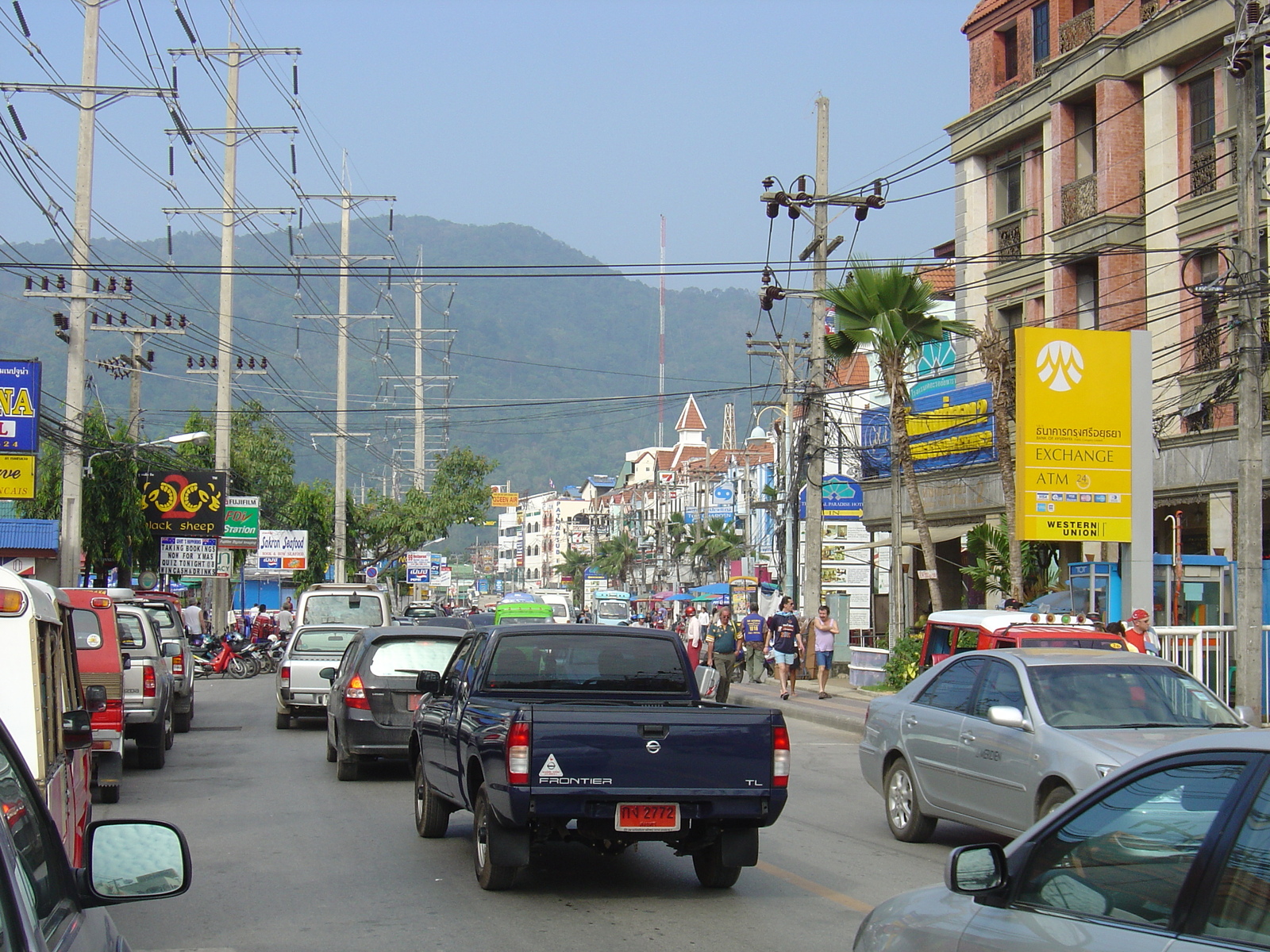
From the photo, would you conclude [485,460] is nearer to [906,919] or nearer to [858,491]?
[858,491]

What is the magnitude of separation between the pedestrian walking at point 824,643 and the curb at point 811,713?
0.97 meters

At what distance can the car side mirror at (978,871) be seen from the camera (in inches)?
156

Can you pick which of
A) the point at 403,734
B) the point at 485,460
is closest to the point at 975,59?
the point at 403,734

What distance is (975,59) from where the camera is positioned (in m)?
33.2

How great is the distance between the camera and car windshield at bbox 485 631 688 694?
9.98 m

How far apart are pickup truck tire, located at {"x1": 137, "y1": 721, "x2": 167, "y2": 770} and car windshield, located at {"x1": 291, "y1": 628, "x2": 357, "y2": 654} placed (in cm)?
446

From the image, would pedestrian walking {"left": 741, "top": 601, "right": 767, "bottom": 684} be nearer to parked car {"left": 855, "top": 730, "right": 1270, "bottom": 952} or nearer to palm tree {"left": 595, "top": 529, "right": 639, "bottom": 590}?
parked car {"left": 855, "top": 730, "right": 1270, "bottom": 952}

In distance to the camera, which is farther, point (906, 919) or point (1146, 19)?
point (1146, 19)

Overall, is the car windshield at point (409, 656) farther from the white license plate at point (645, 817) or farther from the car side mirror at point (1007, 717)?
the car side mirror at point (1007, 717)

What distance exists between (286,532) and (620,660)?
46.2 m

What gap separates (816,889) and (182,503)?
3527cm

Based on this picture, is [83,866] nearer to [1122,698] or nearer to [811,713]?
[1122,698]

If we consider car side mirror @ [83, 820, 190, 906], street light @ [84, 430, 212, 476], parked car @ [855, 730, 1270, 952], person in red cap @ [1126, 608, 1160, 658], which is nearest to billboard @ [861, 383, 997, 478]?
person in red cap @ [1126, 608, 1160, 658]

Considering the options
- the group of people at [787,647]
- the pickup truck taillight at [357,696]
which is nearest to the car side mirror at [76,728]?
the pickup truck taillight at [357,696]
